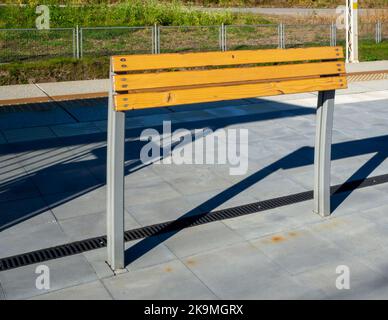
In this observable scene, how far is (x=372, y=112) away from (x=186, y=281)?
7452 millimetres

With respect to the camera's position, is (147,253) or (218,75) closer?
(218,75)

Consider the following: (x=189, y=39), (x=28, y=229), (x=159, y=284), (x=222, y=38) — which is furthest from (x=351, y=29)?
(x=159, y=284)

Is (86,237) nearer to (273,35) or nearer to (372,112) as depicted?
(372,112)

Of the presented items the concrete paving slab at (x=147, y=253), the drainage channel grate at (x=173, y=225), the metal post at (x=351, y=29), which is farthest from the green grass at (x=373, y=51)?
the concrete paving slab at (x=147, y=253)

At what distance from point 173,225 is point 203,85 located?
1.55 meters

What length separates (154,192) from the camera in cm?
710

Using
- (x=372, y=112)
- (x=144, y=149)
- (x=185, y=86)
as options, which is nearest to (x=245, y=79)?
(x=185, y=86)

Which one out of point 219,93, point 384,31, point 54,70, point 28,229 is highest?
point 384,31

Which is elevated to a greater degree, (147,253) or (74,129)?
(74,129)

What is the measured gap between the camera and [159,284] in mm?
4875

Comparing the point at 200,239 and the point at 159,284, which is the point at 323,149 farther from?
the point at 159,284

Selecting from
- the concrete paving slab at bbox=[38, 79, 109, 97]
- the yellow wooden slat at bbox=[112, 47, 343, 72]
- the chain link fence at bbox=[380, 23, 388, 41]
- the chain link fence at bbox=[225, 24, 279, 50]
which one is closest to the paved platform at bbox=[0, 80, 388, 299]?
the yellow wooden slat at bbox=[112, 47, 343, 72]

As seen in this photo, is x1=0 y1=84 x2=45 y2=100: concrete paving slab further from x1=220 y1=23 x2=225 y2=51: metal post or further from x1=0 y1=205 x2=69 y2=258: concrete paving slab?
x1=0 y1=205 x2=69 y2=258: concrete paving slab
